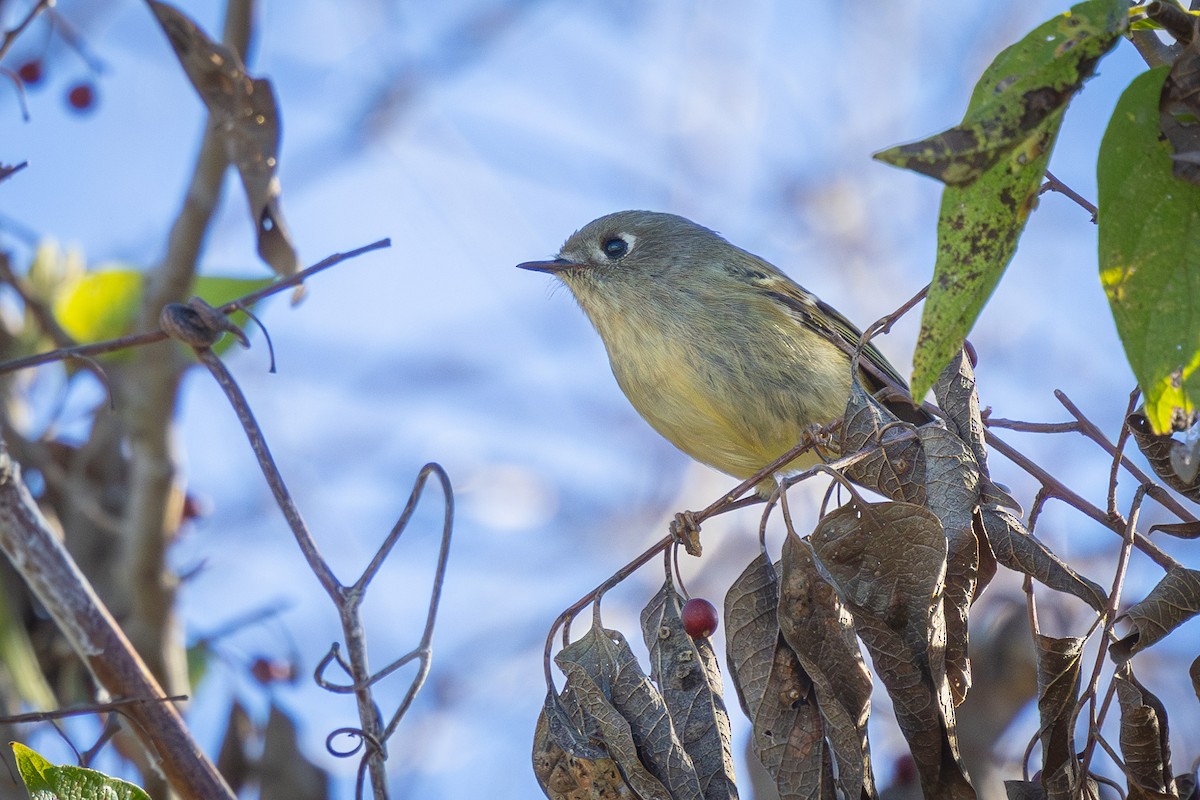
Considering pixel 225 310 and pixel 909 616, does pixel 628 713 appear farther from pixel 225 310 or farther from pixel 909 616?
pixel 225 310

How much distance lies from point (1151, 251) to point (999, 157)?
272 mm

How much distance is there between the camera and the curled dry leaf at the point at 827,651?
4.98ft

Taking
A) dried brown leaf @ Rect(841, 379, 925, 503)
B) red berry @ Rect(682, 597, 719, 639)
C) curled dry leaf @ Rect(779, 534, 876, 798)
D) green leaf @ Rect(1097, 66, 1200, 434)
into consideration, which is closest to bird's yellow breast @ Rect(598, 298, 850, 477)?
red berry @ Rect(682, 597, 719, 639)

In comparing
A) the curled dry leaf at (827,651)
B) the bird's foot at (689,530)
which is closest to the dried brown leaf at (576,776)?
the curled dry leaf at (827,651)

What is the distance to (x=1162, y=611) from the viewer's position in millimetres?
1586

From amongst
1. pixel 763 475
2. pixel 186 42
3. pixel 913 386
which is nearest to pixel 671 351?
pixel 186 42

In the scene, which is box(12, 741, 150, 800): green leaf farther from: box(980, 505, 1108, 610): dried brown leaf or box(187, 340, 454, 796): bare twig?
box(980, 505, 1108, 610): dried brown leaf

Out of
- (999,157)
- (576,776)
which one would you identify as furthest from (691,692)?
(999,157)

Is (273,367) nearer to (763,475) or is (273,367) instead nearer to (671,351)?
(763,475)

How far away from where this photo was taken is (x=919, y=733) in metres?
1.55

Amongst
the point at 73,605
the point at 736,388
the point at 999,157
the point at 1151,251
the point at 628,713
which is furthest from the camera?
the point at 736,388

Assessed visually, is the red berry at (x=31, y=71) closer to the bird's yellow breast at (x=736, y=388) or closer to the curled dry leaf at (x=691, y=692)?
the bird's yellow breast at (x=736, y=388)

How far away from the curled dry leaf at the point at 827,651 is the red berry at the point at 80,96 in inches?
115

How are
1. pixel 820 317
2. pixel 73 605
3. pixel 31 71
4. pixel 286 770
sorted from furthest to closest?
pixel 820 317 → pixel 31 71 → pixel 286 770 → pixel 73 605
